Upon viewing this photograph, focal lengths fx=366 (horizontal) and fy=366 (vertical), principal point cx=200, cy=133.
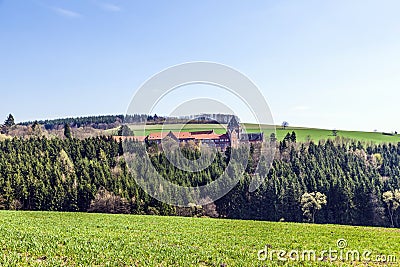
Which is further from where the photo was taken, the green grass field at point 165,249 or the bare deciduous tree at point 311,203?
the bare deciduous tree at point 311,203

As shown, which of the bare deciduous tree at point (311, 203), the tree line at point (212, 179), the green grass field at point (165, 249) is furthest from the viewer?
the bare deciduous tree at point (311, 203)

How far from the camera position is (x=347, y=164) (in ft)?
271

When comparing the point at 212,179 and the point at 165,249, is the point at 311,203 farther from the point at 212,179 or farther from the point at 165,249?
the point at 165,249

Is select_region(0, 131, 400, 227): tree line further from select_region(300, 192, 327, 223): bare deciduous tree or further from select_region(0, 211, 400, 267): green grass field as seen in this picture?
select_region(0, 211, 400, 267): green grass field

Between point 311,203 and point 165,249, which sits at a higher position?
point 165,249

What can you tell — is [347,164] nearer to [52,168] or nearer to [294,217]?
[294,217]

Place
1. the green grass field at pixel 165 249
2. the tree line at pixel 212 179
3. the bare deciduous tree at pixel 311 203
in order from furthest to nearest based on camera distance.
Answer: the bare deciduous tree at pixel 311 203, the tree line at pixel 212 179, the green grass field at pixel 165 249

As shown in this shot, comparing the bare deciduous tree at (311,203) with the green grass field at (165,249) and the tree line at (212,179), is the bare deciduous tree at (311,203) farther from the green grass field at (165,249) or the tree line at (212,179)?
the green grass field at (165,249)

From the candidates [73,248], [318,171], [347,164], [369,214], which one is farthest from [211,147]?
[73,248]

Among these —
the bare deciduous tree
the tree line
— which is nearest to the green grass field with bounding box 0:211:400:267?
the tree line

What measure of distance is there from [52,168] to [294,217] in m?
44.9

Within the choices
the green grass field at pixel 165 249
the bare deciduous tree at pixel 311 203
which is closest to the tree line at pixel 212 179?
the bare deciduous tree at pixel 311 203

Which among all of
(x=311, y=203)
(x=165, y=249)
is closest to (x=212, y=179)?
(x=311, y=203)

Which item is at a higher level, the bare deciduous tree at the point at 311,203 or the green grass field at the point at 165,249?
the green grass field at the point at 165,249
